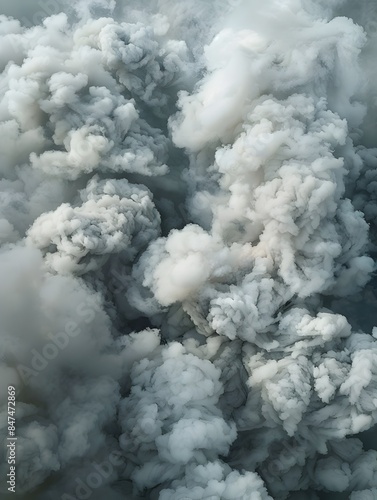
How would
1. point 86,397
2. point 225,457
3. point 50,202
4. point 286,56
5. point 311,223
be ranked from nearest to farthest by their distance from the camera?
point 86,397 → point 225,457 → point 311,223 → point 50,202 → point 286,56

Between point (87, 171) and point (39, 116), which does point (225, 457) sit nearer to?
point (87, 171)

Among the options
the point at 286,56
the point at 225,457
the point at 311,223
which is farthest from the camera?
the point at 286,56

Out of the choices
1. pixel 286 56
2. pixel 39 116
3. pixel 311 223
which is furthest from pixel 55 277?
pixel 286 56

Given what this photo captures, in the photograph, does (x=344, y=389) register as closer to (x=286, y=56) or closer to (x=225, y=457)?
(x=225, y=457)

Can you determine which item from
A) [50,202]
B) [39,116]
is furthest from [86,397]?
[39,116]

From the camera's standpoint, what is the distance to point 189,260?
25656 millimetres

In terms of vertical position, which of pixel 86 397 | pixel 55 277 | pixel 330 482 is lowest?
pixel 330 482

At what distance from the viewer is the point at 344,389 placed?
79.4 feet

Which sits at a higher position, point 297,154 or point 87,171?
point 297,154

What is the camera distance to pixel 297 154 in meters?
28.3

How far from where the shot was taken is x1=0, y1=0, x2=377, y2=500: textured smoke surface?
22750 mm

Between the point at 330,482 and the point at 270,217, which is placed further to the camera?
the point at 270,217

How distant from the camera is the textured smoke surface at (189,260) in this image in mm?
22750

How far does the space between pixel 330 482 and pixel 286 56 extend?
72.2 ft
